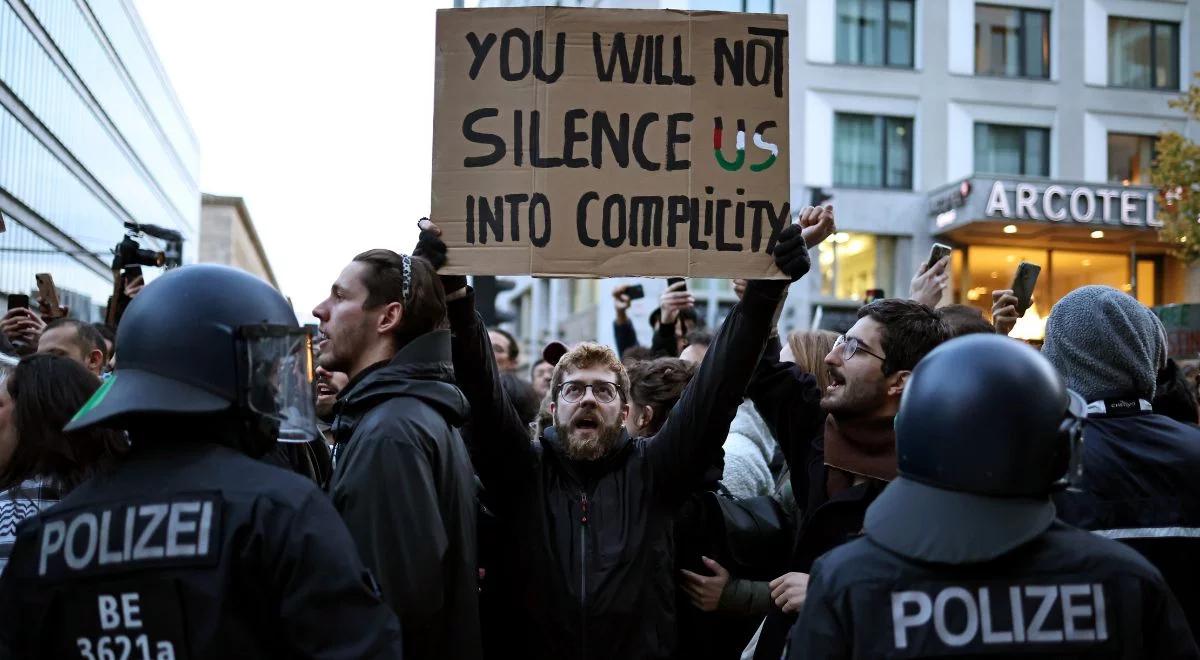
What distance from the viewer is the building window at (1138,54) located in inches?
1146

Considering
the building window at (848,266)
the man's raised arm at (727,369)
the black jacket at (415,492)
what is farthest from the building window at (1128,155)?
the black jacket at (415,492)

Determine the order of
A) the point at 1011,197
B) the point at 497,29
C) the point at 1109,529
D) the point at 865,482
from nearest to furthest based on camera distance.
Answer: the point at 1109,529
the point at 865,482
the point at 497,29
the point at 1011,197

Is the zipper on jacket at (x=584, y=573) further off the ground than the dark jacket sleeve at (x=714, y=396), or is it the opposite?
the dark jacket sleeve at (x=714, y=396)

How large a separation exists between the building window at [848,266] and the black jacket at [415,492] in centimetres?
2416

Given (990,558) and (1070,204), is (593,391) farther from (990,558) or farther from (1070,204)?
(1070,204)

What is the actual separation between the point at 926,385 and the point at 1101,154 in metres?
29.3

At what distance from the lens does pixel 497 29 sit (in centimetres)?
384

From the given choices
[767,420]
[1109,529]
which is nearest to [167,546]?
[1109,529]

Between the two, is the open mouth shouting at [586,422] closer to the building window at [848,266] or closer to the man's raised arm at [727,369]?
the man's raised arm at [727,369]

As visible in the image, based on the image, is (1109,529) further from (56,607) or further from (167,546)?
(56,607)

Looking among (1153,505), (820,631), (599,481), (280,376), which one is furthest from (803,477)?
(280,376)

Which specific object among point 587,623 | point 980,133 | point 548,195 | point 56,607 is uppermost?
point 980,133

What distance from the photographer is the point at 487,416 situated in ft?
13.1

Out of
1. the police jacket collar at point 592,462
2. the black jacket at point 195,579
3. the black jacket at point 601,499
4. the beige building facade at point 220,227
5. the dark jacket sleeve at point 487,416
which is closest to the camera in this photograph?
the black jacket at point 195,579
